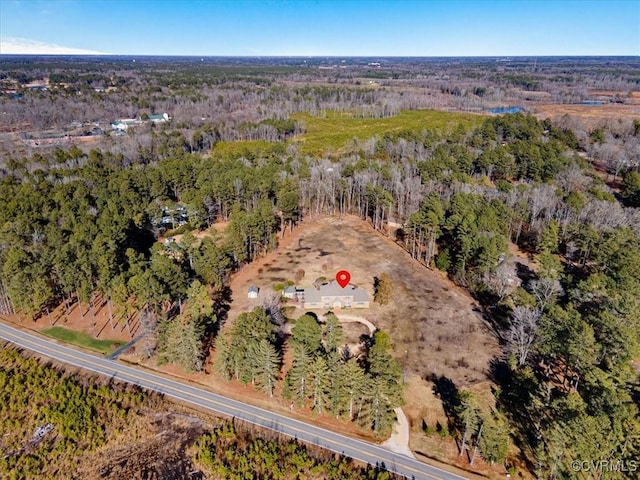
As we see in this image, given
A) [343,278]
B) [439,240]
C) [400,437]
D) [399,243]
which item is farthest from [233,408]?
[439,240]

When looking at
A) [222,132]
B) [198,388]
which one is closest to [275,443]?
[198,388]

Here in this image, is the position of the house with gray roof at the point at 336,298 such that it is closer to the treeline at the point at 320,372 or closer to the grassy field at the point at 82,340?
the treeline at the point at 320,372

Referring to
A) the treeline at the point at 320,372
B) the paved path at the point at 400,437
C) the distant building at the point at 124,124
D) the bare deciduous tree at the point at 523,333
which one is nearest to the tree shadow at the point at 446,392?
the paved path at the point at 400,437

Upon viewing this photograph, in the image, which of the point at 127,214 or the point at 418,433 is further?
the point at 127,214

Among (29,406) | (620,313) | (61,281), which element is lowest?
(29,406)

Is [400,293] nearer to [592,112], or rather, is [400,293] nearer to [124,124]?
[124,124]

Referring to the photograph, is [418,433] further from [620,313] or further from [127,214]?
[127,214]
